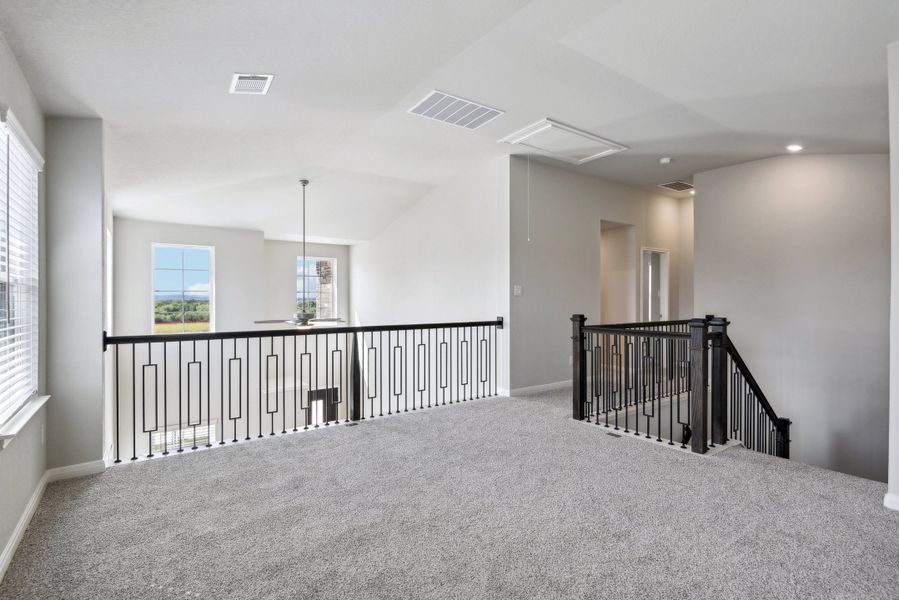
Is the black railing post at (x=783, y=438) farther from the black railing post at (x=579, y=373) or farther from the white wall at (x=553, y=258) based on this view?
the white wall at (x=553, y=258)

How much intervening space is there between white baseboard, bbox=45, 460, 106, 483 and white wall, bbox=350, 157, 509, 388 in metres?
3.89

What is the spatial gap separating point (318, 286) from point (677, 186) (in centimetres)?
694

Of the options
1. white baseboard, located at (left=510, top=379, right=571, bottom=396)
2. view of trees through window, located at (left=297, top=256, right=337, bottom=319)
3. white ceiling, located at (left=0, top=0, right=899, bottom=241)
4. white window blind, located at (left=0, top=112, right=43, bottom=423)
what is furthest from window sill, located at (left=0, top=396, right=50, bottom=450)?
view of trees through window, located at (left=297, top=256, right=337, bottom=319)

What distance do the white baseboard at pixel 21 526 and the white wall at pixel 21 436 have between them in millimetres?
28

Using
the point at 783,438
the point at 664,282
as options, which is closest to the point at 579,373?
the point at 783,438

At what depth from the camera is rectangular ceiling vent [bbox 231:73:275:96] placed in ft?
8.86

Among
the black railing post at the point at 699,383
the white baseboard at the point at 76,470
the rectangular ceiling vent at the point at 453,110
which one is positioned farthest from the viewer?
the rectangular ceiling vent at the point at 453,110

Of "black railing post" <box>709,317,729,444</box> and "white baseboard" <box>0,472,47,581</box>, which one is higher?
"black railing post" <box>709,317,729,444</box>

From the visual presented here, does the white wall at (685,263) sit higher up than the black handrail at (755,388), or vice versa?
the white wall at (685,263)

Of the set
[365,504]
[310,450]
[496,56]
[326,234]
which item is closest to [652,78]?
[496,56]

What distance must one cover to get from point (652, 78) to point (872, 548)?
309 centimetres

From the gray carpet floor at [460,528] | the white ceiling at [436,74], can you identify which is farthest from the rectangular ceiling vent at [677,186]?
the gray carpet floor at [460,528]

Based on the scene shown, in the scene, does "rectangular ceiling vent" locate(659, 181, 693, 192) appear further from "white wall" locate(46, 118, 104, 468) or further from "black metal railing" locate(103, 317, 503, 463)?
"white wall" locate(46, 118, 104, 468)

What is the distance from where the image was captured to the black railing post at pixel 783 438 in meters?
4.68
